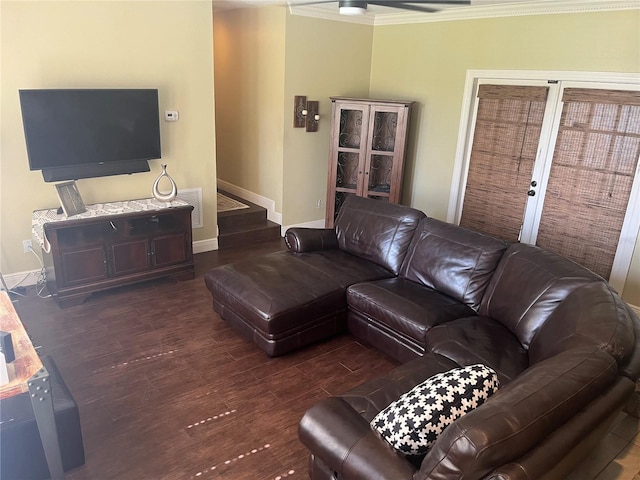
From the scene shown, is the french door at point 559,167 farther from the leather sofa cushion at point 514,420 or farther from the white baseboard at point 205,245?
the leather sofa cushion at point 514,420

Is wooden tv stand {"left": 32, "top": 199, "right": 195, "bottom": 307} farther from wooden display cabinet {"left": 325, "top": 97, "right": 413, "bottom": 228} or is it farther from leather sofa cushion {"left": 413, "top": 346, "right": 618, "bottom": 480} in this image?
leather sofa cushion {"left": 413, "top": 346, "right": 618, "bottom": 480}

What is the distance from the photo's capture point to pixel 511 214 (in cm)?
493

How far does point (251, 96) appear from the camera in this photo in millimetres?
5871

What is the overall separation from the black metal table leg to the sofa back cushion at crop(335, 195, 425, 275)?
254 centimetres

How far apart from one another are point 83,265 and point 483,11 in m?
4.44

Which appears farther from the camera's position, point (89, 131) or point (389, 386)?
point (89, 131)

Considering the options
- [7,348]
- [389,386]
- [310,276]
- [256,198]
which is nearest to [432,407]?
[389,386]

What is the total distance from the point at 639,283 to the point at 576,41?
7.19 ft

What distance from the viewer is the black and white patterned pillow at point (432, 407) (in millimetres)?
1678

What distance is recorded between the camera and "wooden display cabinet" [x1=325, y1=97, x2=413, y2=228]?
539 centimetres

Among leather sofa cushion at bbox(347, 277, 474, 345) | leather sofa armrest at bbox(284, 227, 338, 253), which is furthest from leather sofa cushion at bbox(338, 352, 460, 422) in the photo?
leather sofa armrest at bbox(284, 227, 338, 253)

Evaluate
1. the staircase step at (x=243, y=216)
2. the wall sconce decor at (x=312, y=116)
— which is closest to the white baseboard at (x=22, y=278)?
the staircase step at (x=243, y=216)

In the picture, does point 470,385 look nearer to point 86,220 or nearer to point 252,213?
point 86,220

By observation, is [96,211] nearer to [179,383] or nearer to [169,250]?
[169,250]
